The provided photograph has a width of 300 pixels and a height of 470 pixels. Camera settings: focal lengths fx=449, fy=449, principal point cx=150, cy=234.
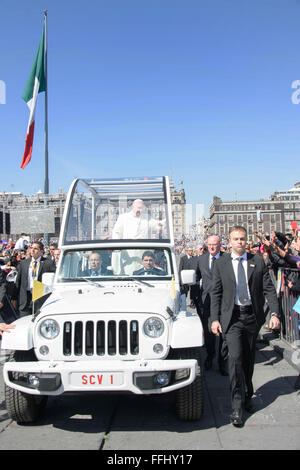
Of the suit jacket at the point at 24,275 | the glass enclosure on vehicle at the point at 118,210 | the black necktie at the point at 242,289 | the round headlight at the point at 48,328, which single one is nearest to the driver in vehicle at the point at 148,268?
the glass enclosure on vehicle at the point at 118,210

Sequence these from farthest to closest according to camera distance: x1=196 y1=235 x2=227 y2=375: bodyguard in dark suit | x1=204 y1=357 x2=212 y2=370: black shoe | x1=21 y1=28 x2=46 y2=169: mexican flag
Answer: x1=21 y1=28 x2=46 y2=169: mexican flag
x1=196 y1=235 x2=227 y2=375: bodyguard in dark suit
x1=204 y1=357 x2=212 y2=370: black shoe

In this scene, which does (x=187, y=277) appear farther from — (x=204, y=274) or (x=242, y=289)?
(x=204, y=274)

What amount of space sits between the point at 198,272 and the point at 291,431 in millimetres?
3613

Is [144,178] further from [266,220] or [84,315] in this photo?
[266,220]

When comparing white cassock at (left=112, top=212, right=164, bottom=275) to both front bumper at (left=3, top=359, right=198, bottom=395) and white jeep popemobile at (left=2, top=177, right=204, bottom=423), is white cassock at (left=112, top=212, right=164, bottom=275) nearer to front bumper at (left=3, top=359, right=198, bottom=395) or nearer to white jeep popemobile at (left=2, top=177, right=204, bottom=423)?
white jeep popemobile at (left=2, top=177, right=204, bottom=423)

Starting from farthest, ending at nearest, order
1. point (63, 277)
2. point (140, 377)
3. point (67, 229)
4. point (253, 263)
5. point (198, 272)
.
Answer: point (198, 272), point (67, 229), point (63, 277), point (253, 263), point (140, 377)

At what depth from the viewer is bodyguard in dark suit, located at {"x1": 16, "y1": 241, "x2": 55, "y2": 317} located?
811 centimetres

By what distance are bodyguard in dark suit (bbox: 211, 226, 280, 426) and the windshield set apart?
100 cm

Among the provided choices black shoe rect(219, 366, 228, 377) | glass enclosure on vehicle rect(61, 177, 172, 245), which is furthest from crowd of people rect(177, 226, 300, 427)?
black shoe rect(219, 366, 228, 377)

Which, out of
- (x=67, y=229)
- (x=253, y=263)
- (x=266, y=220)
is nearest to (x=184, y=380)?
(x=253, y=263)

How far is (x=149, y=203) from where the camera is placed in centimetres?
720

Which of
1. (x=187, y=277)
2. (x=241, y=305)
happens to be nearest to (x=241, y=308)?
(x=241, y=305)

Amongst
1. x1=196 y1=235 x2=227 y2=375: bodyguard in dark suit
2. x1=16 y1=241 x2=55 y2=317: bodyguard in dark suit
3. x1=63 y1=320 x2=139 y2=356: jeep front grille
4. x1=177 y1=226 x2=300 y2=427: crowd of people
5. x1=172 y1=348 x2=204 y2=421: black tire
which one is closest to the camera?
x1=63 y1=320 x2=139 y2=356: jeep front grille

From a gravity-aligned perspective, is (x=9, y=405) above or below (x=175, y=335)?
below
